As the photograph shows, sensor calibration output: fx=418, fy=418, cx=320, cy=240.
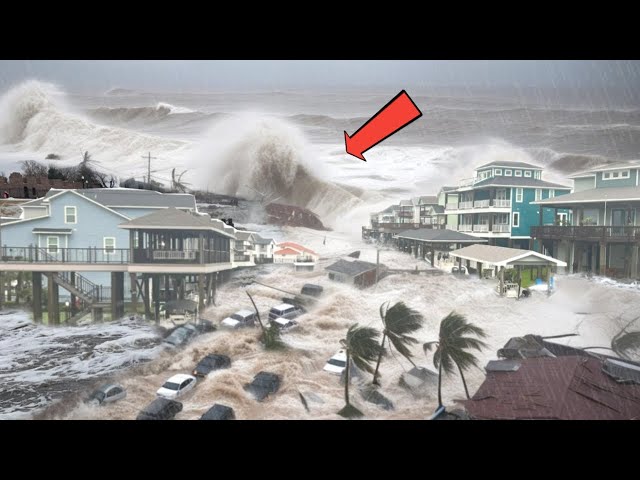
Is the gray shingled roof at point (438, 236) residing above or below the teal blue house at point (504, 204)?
below

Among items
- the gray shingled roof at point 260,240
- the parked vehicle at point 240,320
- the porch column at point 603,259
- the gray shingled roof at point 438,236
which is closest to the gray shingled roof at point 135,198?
the gray shingled roof at point 260,240

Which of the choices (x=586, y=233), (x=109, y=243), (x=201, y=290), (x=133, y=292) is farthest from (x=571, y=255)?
(x=109, y=243)

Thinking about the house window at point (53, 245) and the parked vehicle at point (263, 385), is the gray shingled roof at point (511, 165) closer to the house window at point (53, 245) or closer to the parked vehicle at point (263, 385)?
the parked vehicle at point (263, 385)

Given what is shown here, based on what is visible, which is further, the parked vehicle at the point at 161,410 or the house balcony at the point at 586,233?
the house balcony at the point at 586,233

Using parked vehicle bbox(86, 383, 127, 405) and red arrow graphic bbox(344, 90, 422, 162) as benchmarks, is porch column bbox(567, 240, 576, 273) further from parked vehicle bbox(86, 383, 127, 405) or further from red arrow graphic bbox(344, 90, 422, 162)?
parked vehicle bbox(86, 383, 127, 405)

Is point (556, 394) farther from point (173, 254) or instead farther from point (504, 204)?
point (173, 254)

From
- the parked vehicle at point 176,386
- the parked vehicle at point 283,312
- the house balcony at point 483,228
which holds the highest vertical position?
the house balcony at point 483,228

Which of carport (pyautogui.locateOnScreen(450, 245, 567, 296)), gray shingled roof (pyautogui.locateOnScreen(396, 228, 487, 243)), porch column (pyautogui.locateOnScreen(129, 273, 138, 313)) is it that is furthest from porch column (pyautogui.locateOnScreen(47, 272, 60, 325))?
carport (pyautogui.locateOnScreen(450, 245, 567, 296))
